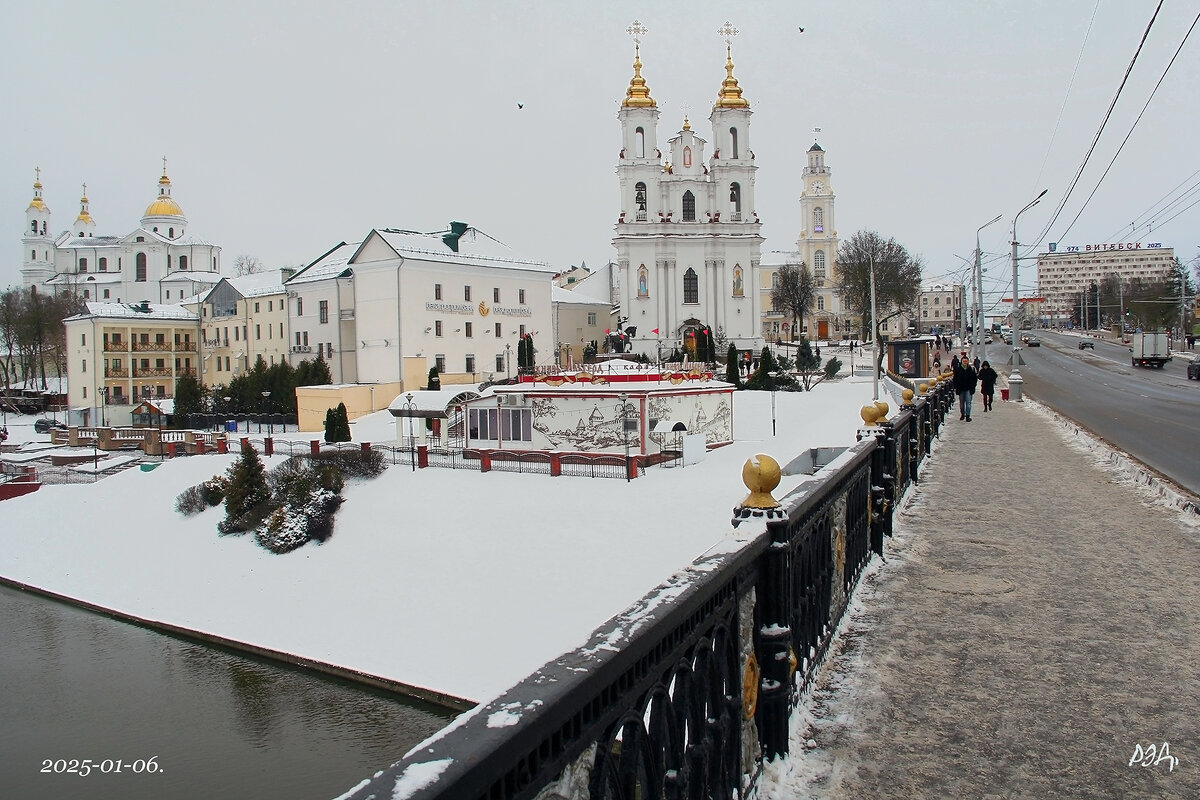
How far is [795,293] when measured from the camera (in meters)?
86.2

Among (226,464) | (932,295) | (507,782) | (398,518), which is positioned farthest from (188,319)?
(932,295)

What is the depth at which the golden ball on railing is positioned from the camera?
3.71 meters

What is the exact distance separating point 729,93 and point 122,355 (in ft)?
155

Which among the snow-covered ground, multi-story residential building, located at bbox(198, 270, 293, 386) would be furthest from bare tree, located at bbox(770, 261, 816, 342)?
the snow-covered ground

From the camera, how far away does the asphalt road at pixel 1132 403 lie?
1432cm

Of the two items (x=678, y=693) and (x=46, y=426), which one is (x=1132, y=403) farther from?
(x=46, y=426)

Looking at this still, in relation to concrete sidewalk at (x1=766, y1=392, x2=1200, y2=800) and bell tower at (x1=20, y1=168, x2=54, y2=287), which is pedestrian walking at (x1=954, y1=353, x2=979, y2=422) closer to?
concrete sidewalk at (x1=766, y1=392, x2=1200, y2=800)

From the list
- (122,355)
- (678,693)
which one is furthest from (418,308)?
(678,693)

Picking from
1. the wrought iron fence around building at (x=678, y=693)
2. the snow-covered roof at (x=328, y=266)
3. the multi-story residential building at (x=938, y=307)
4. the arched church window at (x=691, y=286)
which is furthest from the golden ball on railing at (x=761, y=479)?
the multi-story residential building at (x=938, y=307)

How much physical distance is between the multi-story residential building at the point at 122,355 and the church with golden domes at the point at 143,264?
25666mm

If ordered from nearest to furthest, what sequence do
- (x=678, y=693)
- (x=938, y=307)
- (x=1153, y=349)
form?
(x=678, y=693), (x=1153, y=349), (x=938, y=307)

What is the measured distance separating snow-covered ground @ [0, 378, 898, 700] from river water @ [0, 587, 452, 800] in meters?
1.02

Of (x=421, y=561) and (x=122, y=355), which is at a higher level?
(x=122, y=355)

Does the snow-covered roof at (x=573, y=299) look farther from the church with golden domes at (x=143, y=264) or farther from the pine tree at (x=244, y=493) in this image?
the pine tree at (x=244, y=493)
